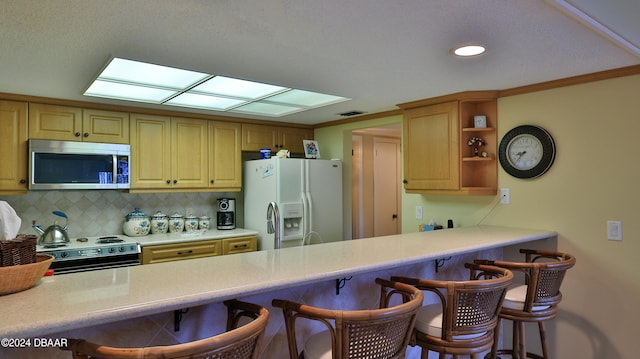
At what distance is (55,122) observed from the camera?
10.2 feet

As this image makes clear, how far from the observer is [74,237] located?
3412 mm

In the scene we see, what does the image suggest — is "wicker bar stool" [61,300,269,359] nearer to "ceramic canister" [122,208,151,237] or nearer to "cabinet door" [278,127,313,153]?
"ceramic canister" [122,208,151,237]

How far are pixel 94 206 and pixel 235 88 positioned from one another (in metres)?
1.92

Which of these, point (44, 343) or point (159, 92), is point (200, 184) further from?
point (44, 343)

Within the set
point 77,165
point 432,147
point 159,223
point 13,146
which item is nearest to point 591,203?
point 432,147

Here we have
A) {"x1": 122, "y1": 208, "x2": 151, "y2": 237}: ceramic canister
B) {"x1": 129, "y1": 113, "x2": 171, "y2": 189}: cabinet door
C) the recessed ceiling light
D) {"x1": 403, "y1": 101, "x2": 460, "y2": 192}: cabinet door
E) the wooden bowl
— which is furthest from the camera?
{"x1": 122, "y1": 208, "x2": 151, "y2": 237}: ceramic canister

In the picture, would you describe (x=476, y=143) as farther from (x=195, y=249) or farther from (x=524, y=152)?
(x=195, y=249)

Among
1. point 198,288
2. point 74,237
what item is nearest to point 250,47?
point 198,288

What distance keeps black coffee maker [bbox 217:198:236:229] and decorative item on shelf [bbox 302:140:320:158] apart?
3.15ft

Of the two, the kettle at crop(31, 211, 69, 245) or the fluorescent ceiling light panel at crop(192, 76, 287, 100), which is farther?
the kettle at crop(31, 211, 69, 245)

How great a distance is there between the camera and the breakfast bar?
3.50 feet

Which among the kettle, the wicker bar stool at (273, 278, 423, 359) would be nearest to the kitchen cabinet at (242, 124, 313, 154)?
the kettle

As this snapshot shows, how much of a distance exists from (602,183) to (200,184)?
322 centimetres

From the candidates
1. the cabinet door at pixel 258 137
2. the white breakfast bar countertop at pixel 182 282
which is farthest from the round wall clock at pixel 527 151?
the cabinet door at pixel 258 137
